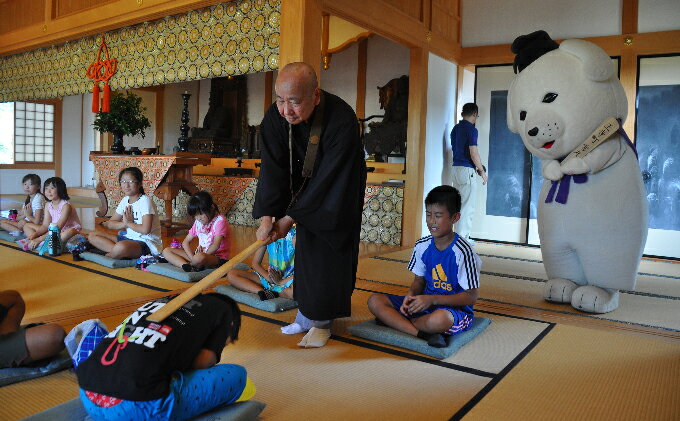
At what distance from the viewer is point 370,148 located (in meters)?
8.08

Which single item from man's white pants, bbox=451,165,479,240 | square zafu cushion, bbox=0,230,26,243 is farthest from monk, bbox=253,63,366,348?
square zafu cushion, bbox=0,230,26,243

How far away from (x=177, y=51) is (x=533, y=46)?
3.34m

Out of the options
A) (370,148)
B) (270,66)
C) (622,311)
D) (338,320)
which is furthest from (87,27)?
(622,311)

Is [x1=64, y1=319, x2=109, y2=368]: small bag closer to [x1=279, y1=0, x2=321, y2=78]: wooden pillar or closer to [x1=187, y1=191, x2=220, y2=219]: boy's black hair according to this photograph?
[x1=187, y1=191, x2=220, y2=219]: boy's black hair

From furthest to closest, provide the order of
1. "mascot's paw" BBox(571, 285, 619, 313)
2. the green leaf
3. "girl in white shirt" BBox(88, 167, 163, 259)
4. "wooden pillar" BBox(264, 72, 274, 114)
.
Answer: "wooden pillar" BBox(264, 72, 274, 114), the green leaf, "girl in white shirt" BBox(88, 167, 163, 259), "mascot's paw" BBox(571, 285, 619, 313)

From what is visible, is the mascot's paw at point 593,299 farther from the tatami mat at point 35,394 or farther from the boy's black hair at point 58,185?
the boy's black hair at point 58,185

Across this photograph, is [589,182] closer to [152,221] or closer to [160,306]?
[160,306]

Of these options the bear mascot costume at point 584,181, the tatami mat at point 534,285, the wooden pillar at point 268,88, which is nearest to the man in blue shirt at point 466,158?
the tatami mat at point 534,285

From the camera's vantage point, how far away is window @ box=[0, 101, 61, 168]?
39.1 feet

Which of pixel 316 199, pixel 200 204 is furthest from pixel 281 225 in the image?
pixel 200 204

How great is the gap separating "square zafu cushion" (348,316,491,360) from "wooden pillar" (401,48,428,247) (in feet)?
9.81

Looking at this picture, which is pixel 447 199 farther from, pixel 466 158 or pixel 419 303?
pixel 466 158

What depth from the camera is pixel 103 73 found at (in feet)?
20.5

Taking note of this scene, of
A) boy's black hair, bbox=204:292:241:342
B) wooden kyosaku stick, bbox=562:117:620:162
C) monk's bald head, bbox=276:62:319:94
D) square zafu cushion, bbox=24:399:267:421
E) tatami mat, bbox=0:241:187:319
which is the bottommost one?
square zafu cushion, bbox=24:399:267:421
